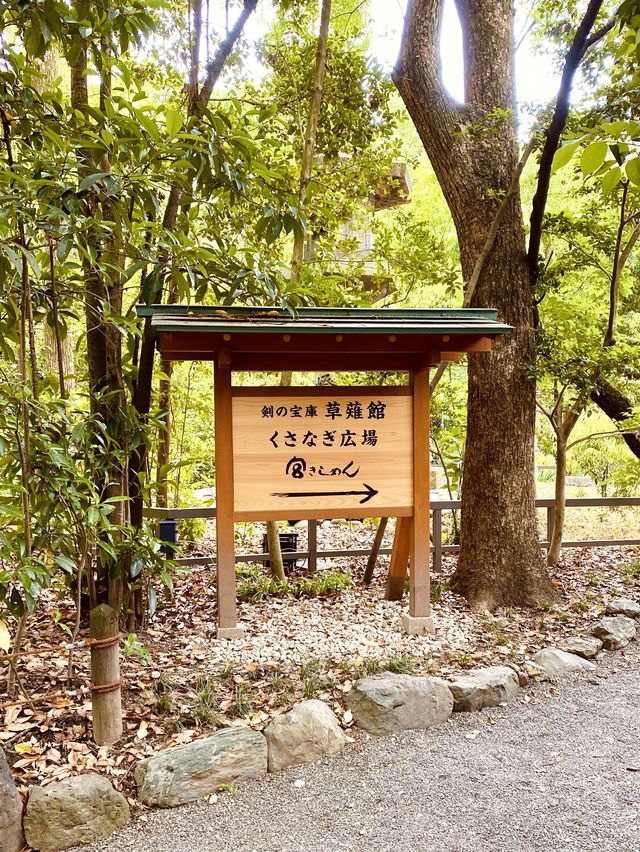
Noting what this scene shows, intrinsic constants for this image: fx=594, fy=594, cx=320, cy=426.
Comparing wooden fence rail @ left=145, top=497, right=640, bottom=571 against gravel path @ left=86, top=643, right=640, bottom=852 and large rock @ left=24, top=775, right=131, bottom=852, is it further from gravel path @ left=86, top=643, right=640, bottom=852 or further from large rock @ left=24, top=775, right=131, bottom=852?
large rock @ left=24, top=775, right=131, bottom=852

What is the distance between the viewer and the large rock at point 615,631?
16.2 feet

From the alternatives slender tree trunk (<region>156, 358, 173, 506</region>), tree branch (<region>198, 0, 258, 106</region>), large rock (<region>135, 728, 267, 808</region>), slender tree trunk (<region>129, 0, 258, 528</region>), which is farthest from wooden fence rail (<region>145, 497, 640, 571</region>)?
tree branch (<region>198, 0, 258, 106</region>)

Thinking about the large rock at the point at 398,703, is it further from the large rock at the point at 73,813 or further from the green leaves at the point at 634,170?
the green leaves at the point at 634,170

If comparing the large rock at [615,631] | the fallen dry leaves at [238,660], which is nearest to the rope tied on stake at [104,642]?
the fallen dry leaves at [238,660]

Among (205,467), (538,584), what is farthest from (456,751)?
(205,467)

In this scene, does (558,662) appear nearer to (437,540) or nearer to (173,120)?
(437,540)

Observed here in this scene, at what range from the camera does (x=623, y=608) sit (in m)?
5.51

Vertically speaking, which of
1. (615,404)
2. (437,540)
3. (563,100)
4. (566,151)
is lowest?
(437,540)

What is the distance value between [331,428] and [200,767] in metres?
2.51

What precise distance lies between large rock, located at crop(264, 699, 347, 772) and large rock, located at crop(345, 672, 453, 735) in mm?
217

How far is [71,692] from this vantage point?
3551mm

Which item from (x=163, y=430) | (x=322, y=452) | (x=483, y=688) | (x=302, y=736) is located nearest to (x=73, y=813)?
(x=302, y=736)

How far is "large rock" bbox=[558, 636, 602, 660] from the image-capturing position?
15.4 feet

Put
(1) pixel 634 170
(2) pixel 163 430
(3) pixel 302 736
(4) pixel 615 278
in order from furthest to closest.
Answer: (2) pixel 163 430
(4) pixel 615 278
(3) pixel 302 736
(1) pixel 634 170
